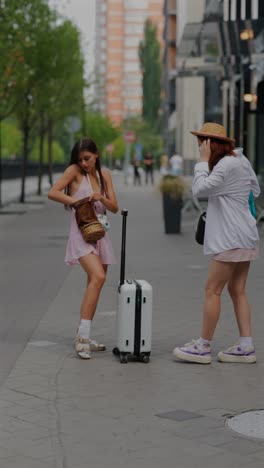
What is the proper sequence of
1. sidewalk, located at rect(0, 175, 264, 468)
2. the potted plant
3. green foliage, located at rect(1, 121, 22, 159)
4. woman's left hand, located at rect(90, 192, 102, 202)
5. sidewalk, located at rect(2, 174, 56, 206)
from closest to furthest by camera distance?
sidewalk, located at rect(0, 175, 264, 468) → woman's left hand, located at rect(90, 192, 102, 202) → the potted plant → sidewalk, located at rect(2, 174, 56, 206) → green foliage, located at rect(1, 121, 22, 159)

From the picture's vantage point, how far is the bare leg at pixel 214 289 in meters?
8.17

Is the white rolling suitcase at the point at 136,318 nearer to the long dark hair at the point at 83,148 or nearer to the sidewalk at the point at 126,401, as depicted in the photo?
the sidewalk at the point at 126,401

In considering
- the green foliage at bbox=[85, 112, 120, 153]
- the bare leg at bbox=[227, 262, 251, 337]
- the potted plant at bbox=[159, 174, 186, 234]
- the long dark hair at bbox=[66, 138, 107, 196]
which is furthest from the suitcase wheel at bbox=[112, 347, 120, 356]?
the green foliage at bbox=[85, 112, 120, 153]

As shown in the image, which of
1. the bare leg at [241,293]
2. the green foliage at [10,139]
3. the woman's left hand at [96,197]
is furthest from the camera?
the green foliage at [10,139]

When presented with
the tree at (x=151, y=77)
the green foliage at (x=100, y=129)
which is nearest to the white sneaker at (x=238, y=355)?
the green foliage at (x=100, y=129)

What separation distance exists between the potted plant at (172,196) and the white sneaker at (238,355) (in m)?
13.4

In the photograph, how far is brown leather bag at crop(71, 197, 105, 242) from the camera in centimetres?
848

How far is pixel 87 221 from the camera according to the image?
850 centimetres

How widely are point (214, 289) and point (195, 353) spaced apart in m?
0.49

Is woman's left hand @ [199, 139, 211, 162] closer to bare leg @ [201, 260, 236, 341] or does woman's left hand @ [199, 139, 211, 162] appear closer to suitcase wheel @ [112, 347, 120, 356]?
bare leg @ [201, 260, 236, 341]

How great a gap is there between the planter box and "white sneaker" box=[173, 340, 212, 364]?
44.0 ft

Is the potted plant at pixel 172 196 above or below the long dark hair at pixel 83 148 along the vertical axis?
below

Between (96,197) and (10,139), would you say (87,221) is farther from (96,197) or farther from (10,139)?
(10,139)

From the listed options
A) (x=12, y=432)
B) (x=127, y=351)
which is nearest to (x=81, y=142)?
(x=127, y=351)
